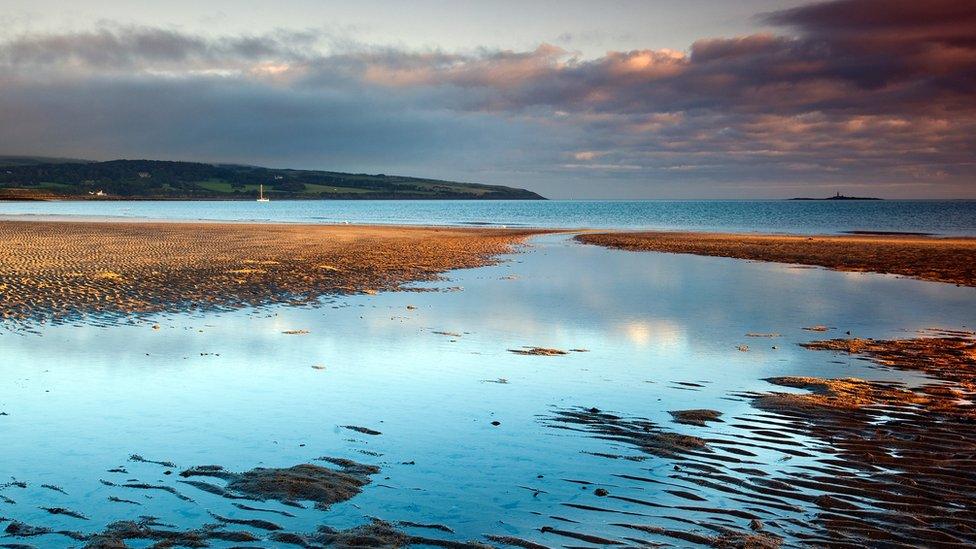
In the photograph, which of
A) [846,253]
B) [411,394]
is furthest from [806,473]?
[846,253]

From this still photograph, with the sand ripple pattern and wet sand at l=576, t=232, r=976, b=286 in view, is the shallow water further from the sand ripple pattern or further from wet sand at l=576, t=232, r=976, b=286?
wet sand at l=576, t=232, r=976, b=286

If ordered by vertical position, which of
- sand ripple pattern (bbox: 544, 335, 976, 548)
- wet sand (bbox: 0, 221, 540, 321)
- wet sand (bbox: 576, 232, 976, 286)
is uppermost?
wet sand (bbox: 576, 232, 976, 286)

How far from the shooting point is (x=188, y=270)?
27.5 m

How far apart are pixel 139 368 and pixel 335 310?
7.66 meters

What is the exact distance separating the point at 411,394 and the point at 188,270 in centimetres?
1911

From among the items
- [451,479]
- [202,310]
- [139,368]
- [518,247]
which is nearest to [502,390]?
[451,479]

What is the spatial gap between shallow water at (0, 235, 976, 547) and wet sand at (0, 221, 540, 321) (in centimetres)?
259

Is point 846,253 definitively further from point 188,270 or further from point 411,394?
point 411,394

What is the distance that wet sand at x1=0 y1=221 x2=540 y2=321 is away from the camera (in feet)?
66.7

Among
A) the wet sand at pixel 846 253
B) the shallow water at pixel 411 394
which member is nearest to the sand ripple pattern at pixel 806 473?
the shallow water at pixel 411 394

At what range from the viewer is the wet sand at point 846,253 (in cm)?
3378

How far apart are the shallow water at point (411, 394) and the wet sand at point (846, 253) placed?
1155 cm

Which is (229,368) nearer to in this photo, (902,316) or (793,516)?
(793,516)

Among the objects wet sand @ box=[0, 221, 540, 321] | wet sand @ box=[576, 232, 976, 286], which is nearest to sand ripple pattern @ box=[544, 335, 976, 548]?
wet sand @ box=[0, 221, 540, 321]
